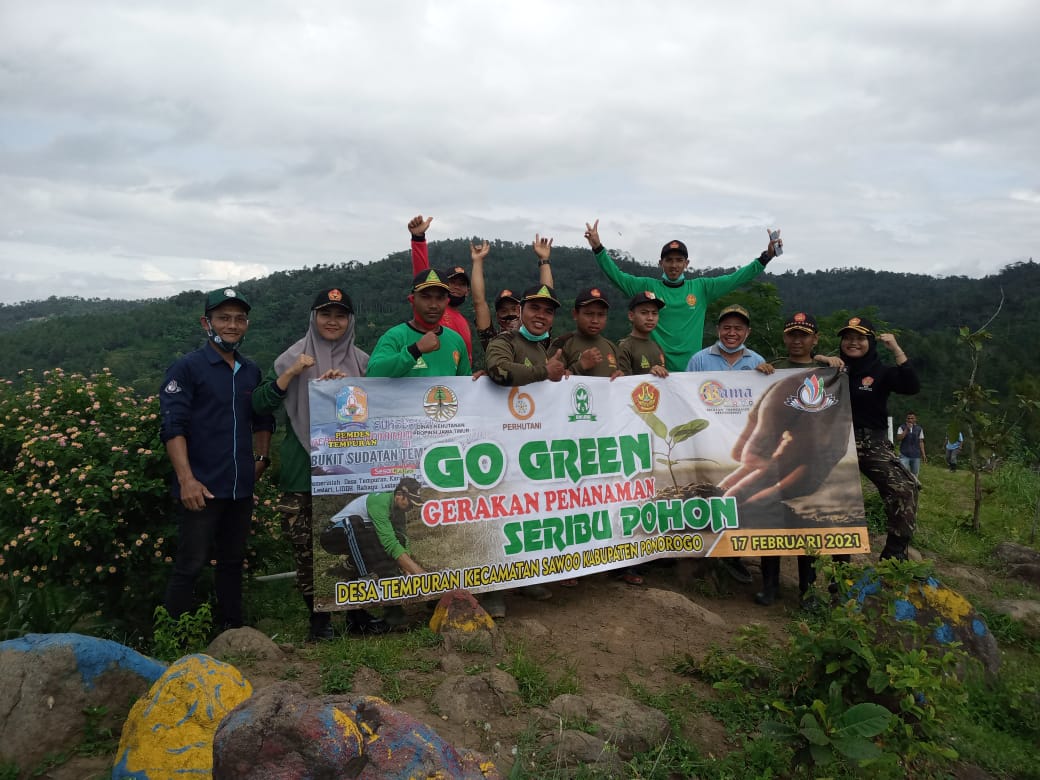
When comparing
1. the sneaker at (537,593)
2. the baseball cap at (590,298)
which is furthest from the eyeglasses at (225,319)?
the sneaker at (537,593)

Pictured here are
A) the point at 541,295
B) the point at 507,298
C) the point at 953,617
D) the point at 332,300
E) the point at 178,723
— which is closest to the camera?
the point at 178,723

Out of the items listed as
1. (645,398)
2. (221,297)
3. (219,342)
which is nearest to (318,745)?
(219,342)

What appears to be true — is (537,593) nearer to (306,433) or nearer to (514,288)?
(306,433)

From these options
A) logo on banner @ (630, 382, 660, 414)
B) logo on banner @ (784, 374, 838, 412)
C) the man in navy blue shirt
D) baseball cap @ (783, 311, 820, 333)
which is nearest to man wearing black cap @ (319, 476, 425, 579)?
the man in navy blue shirt

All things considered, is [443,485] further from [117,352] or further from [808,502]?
[117,352]

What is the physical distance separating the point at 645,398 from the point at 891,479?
2.07m

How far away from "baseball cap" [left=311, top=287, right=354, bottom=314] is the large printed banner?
0.51 meters

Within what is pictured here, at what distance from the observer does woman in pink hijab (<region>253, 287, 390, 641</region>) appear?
14.7ft

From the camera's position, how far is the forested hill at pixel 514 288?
47812mm

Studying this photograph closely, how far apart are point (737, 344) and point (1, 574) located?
565 cm

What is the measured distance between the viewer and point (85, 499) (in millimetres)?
4348

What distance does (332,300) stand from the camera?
14.8 feet

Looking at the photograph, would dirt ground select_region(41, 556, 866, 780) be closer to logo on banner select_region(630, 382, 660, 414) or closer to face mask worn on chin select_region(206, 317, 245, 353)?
logo on banner select_region(630, 382, 660, 414)

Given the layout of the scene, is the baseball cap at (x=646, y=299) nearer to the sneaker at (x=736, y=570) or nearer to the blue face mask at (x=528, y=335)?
the blue face mask at (x=528, y=335)
